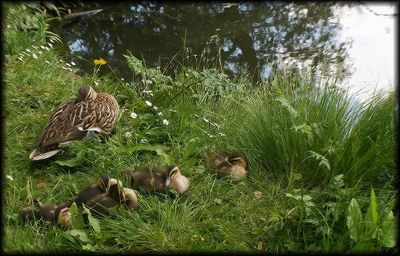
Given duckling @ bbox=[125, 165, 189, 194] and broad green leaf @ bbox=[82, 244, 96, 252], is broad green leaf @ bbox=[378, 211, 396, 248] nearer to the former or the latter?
duckling @ bbox=[125, 165, 189, 194]

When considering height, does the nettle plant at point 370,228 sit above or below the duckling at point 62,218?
above

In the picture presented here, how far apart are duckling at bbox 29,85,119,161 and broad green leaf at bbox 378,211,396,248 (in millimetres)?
2199

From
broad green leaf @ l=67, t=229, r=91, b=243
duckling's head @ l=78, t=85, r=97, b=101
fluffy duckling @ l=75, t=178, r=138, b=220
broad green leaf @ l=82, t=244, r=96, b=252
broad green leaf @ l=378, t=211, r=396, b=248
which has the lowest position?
broad green leaf @ l=82, t=244, r=96, b=252

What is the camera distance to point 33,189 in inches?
135

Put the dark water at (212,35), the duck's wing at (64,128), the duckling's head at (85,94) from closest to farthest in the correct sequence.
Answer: the duck's wing at (64,128)
the duckling's head at (85,94)
the dark water at (212,35)

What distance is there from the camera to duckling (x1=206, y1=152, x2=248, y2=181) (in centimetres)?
349

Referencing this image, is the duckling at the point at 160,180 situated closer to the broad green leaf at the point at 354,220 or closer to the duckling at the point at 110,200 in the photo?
the duckling at the point at 110,200

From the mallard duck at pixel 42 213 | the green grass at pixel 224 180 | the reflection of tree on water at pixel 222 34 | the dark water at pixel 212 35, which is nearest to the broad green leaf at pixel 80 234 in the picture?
the green grass at pixel 224 180

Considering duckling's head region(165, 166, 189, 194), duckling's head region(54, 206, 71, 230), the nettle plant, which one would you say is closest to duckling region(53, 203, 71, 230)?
duckling's head region(54, 206, 71, 230)

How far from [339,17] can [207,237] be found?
718 centimetres

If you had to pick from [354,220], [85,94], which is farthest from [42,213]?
[354,220]

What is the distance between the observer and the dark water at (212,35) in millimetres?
6879

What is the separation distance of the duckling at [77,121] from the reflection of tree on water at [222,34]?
241cm

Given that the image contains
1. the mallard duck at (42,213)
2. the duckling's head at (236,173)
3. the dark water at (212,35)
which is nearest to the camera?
the mallard duck at (42,213)
